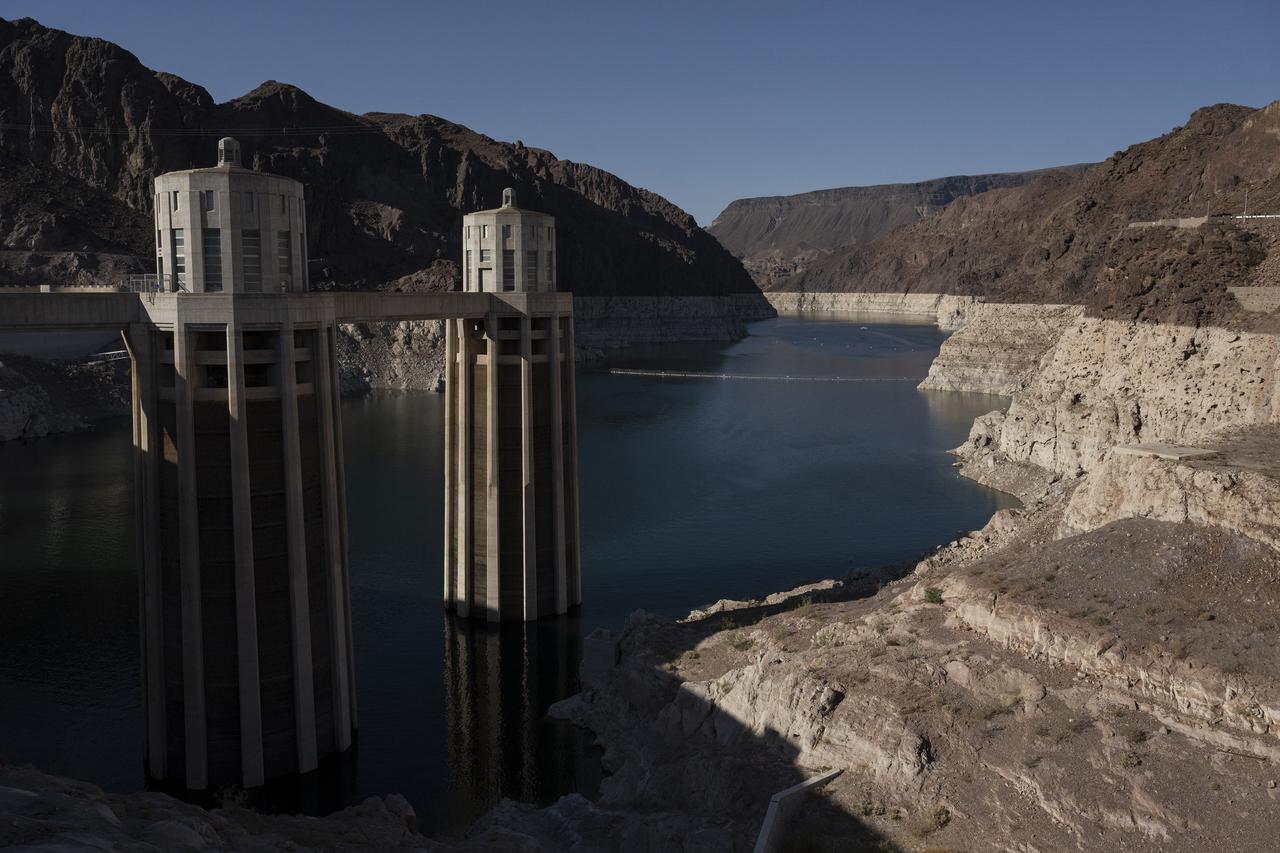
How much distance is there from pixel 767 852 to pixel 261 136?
152146 millimetres

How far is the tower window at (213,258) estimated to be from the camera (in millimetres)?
21859

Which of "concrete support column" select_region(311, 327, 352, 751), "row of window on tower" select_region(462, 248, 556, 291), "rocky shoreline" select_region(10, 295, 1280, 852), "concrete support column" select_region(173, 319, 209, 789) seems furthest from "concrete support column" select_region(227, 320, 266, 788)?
"row of window on tower" select_region(462, 248, 556, 291)

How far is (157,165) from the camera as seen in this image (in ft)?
407

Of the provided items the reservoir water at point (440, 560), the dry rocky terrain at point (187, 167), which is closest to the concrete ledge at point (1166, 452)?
the reservoir water at point (440, 560)

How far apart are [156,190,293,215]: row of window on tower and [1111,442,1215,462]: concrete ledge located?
18.5m

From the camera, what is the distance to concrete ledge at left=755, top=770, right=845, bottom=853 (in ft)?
55.1

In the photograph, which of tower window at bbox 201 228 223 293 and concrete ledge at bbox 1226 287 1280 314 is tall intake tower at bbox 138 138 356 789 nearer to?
tower window at bbox 201 228 223 293

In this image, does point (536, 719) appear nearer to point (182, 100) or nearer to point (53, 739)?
point (53, 739)

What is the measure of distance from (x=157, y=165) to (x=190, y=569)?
11661 cm

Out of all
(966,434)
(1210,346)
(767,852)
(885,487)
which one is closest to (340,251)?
(966,434)

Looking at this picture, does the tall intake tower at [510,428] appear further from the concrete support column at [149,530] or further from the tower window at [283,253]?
the concrete support column at [149,530]

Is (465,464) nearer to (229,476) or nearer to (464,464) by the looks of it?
(464,464)

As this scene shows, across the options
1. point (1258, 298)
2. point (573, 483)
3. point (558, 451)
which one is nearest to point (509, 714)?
point (573, 483)

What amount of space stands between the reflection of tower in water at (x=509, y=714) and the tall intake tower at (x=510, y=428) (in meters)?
1.05
